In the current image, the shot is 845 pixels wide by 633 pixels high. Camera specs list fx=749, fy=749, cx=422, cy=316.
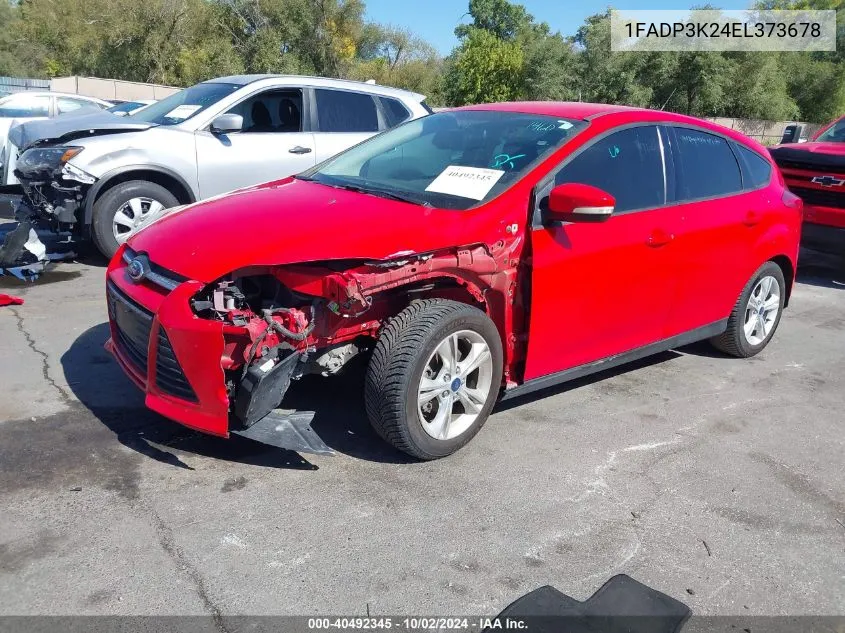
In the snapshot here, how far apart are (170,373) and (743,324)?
4.03 meters

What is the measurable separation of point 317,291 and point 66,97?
480 inches

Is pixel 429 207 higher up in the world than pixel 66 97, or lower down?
lower down

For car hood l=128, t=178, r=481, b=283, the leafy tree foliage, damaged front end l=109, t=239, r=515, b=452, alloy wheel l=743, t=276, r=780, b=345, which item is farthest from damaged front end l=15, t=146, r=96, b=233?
the leafy tree foliage

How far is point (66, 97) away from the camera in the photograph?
13.3 m

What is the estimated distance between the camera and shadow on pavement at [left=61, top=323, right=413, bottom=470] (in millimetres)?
3648

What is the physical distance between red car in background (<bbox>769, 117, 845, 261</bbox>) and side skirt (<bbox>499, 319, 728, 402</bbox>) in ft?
12.6

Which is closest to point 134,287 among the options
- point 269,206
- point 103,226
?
point 269,206

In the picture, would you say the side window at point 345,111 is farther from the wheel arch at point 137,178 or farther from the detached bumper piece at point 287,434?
the detached bumper piece at point 287,434

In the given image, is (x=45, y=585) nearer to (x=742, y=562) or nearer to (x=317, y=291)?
(x=317, y=291)

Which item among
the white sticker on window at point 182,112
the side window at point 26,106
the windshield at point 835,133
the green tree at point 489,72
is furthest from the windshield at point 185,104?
the green tree at point 489,72

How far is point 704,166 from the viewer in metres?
4.85

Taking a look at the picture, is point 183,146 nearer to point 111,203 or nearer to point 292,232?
point 111,203

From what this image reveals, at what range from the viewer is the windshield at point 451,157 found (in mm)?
3906

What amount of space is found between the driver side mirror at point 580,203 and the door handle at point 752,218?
1800 millimetres
